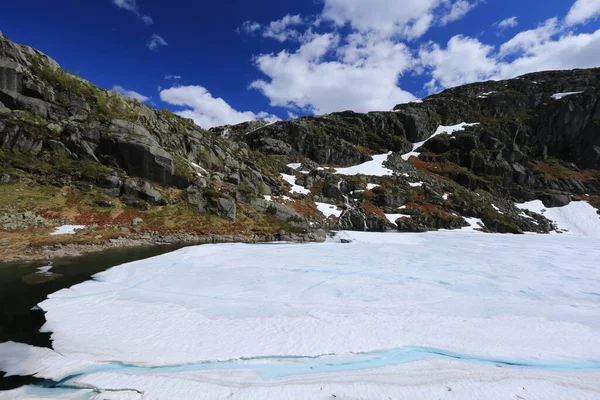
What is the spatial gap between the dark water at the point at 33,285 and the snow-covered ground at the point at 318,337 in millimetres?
532

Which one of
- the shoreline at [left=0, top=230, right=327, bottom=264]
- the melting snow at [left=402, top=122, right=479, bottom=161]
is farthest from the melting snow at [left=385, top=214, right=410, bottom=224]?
the melting snow at [left=402, top=122, right=479, bottom=161]

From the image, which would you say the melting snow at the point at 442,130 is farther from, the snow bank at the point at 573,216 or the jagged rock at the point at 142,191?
the jagged rock at the point at 142,191

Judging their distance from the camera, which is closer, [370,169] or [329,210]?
[329,210]

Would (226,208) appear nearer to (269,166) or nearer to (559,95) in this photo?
(269,166)

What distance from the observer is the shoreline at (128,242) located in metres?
23.8

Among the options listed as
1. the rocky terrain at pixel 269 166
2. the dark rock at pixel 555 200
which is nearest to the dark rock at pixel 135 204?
the rocky terrain at pixel 269 166

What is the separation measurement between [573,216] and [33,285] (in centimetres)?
11291

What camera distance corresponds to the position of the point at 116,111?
184ft

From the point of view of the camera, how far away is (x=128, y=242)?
32.8 meters

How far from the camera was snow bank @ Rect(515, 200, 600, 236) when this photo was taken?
71.5m

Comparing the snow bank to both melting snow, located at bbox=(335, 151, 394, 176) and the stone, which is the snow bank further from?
the stone

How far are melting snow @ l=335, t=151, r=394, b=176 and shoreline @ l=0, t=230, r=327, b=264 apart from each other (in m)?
47.5

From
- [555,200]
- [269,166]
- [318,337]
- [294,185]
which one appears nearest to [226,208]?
[294,185]

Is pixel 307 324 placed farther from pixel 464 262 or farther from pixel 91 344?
pixel 464 262
